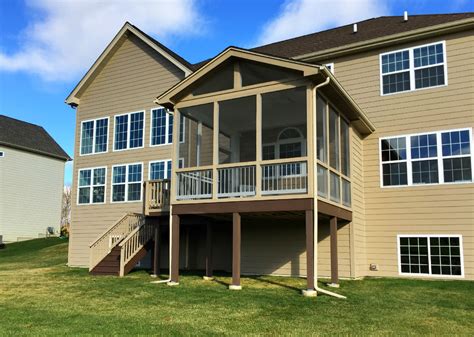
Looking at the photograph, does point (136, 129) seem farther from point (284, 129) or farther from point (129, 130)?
point (284, 129)

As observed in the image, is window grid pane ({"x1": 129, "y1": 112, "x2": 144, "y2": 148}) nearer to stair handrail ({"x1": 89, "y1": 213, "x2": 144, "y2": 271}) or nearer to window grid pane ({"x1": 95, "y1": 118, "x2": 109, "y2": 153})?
window grid pane ({"x1": 95, "y1": 118, "x2": 109, "y2": 153})

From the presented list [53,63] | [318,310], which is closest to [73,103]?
[53,63]

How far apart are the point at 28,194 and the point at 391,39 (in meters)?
24.9

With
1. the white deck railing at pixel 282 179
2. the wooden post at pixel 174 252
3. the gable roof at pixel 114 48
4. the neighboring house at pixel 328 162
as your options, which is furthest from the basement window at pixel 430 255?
the gable roof at pixel 114 48

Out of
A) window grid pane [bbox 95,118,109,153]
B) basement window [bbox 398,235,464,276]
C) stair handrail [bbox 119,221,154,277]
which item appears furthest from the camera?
window grid pane [bbox 95,118,109,153]

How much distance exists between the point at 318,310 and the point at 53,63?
16.1 meters

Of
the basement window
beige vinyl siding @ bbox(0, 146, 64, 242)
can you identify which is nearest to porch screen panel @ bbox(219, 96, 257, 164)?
the basement window

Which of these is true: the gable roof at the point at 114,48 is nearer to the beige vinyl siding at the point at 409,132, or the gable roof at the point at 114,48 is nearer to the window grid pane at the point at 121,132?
the window grid pane at the point at 121,132

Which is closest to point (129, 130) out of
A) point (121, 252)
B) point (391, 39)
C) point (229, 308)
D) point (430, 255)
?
point (121, 252)

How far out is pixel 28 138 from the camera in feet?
102

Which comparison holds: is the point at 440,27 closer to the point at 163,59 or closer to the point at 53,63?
the point at 163,59

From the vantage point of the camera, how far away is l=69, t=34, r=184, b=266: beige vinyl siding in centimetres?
1731

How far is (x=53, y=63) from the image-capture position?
759 inches

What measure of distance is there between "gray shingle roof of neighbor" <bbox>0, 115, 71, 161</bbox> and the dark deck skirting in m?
21.8
